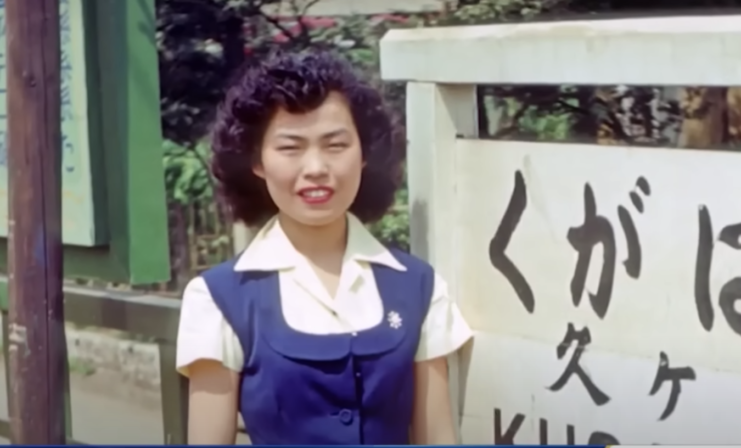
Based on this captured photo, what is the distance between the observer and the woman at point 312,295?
5.22 ft

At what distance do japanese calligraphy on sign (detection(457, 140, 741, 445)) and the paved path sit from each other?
525 mm

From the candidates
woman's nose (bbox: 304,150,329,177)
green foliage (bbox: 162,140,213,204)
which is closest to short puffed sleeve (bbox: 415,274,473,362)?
woman's nose (bbox: 304,150,329,177)

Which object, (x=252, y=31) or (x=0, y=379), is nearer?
(x=252, y=31)

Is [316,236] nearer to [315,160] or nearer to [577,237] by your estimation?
[315,160]

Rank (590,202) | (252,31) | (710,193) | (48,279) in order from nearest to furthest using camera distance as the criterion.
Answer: (710,193) < (590,202) < (252,31) < (48,279)

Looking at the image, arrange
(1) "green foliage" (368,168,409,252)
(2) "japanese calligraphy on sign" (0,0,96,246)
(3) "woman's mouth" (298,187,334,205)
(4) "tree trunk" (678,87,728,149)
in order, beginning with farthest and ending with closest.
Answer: (2) "japanese calligraphy on sign" (0,0,96,246)
(1) "green foliage" (368,168,409,252)
(3) "woman's mouth" (298,187,334,205)
(4) "tree trunk" (678,87,728,149)

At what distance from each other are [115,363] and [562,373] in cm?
76

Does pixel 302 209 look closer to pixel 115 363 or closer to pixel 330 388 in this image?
pixel 330 388

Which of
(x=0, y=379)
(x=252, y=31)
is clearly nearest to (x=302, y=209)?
(x=252, y=31)

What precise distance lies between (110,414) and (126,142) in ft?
1.50

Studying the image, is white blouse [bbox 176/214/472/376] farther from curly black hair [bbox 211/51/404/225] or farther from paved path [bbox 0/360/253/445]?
paved path [bbox 0/360/253/445]

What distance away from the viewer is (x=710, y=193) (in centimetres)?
149

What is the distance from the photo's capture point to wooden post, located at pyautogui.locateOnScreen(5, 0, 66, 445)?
Result: 181cm

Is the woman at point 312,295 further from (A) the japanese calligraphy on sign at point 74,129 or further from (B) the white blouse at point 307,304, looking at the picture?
(A) the japanese calligraphy on sign at point 74,129
